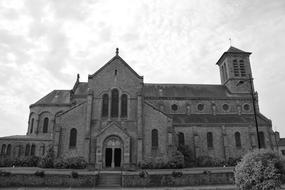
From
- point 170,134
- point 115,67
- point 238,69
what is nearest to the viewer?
point 170,134

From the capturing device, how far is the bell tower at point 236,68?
46.5 metres

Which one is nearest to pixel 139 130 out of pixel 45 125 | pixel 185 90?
pixel 185 90

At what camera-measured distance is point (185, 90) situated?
1789 inches

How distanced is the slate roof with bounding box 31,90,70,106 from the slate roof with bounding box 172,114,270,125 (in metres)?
20.0

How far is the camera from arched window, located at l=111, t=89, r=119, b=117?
33.2 m

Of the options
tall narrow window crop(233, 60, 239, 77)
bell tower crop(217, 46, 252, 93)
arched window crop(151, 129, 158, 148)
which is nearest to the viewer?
arched window crop(151, 129, 158, 148)

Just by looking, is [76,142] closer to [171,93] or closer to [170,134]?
[170,134]

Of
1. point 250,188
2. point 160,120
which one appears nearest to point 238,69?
point 160,120

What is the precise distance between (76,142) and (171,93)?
19.9 meters

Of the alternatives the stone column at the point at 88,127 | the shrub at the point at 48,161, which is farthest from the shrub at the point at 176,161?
the shrub at the point at 48,161

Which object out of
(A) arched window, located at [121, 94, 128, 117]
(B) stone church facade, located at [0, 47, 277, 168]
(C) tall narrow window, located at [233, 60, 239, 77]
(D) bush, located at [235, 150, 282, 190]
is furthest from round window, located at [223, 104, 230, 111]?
(D) bush, located at [235, 150, 282, 190]

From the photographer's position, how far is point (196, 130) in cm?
3731

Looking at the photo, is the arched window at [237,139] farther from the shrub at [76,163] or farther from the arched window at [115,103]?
the shrub at [76,163]

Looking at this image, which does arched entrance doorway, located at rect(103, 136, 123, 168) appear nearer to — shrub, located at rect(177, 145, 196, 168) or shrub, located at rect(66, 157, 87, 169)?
shrub, located at rect(66, 157, 87, 169)
